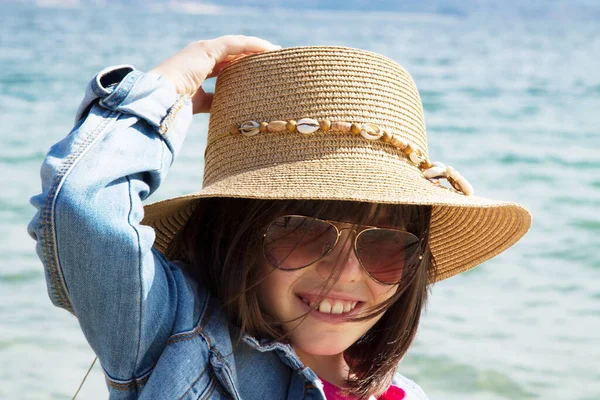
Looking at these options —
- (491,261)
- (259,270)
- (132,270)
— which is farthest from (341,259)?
(491,261)

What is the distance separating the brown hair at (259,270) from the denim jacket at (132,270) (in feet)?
0.19

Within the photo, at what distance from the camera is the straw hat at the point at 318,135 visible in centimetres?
167

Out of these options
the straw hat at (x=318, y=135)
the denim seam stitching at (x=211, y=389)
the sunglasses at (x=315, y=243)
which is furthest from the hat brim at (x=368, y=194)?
the denim seam stitching at (x=211, y=389)

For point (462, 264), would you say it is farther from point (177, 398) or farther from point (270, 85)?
point (177, 398)

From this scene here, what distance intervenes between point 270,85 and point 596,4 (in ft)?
277

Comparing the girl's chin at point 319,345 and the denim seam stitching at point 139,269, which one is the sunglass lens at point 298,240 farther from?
the denim seam stitching at point 139,269

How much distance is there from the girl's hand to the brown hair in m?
0.26

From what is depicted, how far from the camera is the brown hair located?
5.71 ft

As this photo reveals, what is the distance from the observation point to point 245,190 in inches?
64.2

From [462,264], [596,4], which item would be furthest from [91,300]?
[596,4]

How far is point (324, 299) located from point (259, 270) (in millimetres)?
146

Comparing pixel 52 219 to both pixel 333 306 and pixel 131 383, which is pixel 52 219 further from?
pixel 333 306

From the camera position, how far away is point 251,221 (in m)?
1.76

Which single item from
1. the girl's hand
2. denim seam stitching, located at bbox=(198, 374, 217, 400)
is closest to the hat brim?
the girl's hand
